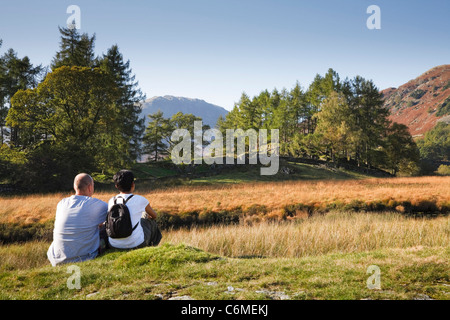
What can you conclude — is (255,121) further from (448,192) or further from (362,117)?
(448,192)

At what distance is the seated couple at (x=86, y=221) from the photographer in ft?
16.8

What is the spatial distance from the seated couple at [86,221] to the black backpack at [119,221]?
0.46ft

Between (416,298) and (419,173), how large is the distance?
5530 cm

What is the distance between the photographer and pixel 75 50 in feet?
112

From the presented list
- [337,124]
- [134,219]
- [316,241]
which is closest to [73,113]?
[134,219]

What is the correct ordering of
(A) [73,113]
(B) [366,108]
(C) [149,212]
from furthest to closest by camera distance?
1. (B) [366,108]
2. (A) [73,113]
3. (C) [149,212]

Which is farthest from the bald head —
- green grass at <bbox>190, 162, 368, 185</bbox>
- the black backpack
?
green grass at <bbox>190, 162, 368, 185</bbox>

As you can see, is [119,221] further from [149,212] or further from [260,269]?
[260,269]

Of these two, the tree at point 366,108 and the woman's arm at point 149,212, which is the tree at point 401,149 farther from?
the woman's arm at point 149,212

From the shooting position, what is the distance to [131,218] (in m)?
5.20

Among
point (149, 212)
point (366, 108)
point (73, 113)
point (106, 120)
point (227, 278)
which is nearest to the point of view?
point (227, 278)

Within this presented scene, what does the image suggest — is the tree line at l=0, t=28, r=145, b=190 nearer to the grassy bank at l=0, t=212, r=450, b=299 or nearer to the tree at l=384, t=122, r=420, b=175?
the grassy bank at l=0, t=212, r=450, b=299

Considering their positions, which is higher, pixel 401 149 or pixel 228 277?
pixel 401 149

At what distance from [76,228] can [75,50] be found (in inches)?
1450
